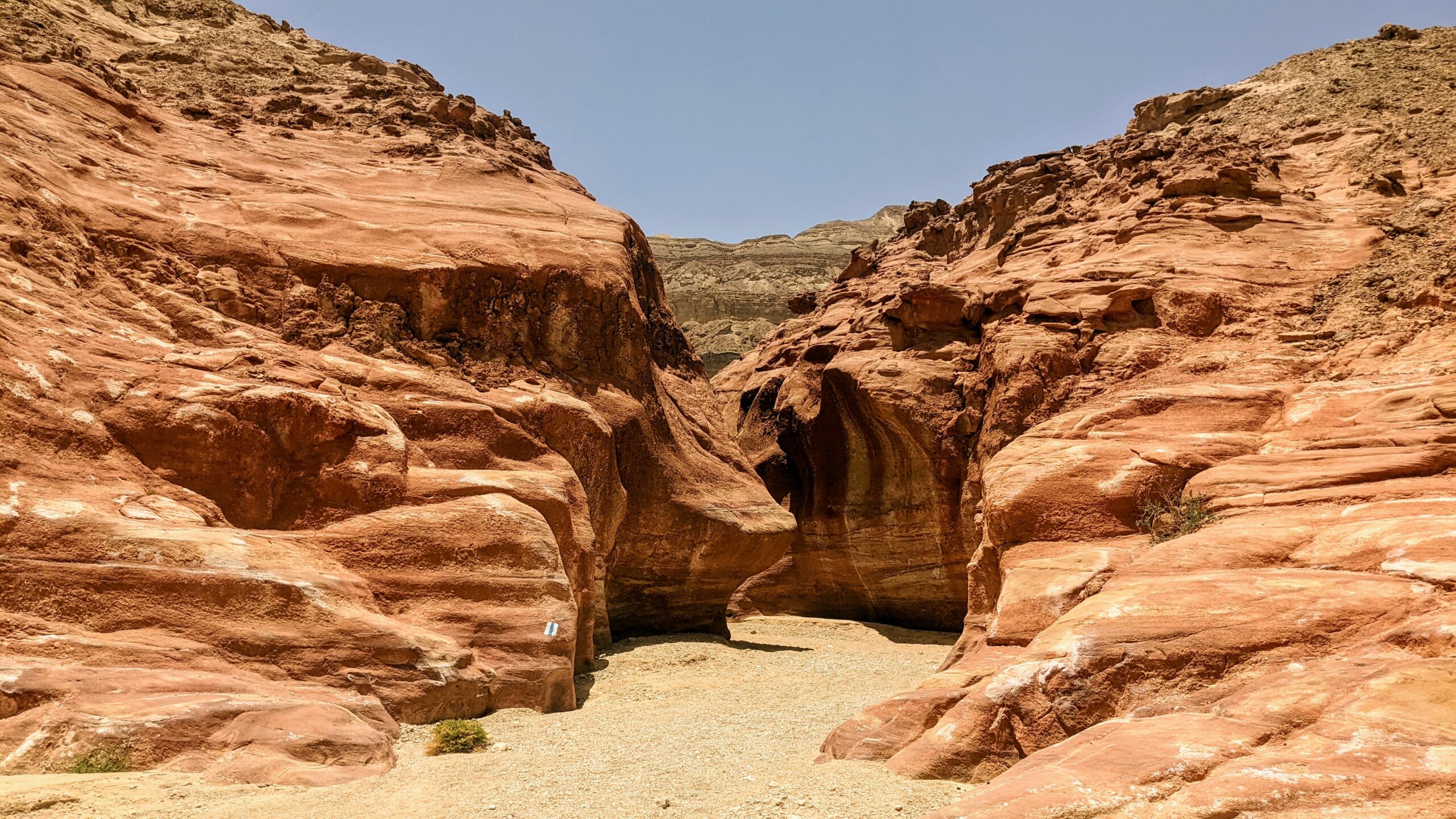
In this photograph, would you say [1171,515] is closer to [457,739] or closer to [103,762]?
[457,739]

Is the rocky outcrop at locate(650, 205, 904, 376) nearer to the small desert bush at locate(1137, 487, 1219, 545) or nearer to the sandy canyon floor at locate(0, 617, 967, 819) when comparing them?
the sandy canyon floor at locate(0, 617, 967, 819)

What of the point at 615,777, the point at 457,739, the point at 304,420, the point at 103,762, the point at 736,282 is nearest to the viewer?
the point at 103,762

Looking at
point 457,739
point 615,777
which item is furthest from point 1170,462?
point 457,739

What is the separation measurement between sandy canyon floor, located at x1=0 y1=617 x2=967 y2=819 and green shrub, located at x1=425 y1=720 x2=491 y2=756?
17 centimetres

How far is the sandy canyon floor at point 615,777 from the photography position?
7094mm

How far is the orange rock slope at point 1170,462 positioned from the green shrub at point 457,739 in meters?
3.87

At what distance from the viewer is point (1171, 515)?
11.3 metres

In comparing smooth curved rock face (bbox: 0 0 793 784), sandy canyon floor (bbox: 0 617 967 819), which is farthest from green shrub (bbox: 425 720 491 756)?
smooth curved rock face (bbox: 0 0 793 784)

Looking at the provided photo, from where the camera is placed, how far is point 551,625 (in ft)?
42.1

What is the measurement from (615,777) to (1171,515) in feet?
22.9

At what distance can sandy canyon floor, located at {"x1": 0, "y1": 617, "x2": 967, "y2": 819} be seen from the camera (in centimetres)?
709

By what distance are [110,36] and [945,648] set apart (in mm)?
23125

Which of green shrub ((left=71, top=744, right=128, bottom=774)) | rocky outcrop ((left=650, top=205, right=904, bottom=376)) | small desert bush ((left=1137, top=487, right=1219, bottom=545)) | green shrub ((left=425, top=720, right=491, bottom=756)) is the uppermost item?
rocky outcrop ((left=650, top=205, right=904, bottom=376))

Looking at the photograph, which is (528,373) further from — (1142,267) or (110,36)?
(110,36)
